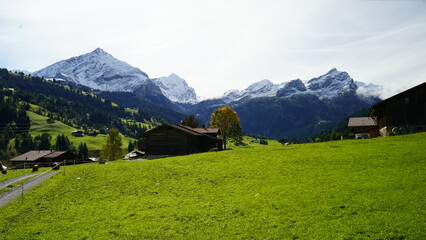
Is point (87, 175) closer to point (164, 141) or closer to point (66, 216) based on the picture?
point (66, 216)

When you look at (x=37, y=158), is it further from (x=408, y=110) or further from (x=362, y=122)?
(x=408, y=110)

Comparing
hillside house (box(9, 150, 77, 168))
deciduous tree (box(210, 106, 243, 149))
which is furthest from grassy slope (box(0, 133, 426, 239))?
hillside house (box(9, 150, 77, 168))

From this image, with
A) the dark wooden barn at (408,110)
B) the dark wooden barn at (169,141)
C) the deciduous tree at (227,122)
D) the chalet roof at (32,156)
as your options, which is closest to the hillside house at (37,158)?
the chalet roof at (32,156)

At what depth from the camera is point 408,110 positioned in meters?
61.5

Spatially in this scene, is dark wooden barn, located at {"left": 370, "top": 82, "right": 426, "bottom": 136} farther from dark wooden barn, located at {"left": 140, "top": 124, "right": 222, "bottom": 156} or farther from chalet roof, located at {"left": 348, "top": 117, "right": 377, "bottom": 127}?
dark wooden barn, located at {"left": 140, "top": 124, "right": 222, "bottom": 156}

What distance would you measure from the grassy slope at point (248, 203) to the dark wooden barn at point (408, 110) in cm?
3331

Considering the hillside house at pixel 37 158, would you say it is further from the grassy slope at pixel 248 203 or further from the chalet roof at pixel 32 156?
the grassy slope at pixel 248 203

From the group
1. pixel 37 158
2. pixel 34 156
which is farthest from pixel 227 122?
pixel 34 156

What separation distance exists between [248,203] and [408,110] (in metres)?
57.8

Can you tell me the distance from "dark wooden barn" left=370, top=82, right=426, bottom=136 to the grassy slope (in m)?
33.3

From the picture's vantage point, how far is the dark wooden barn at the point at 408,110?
6078cm

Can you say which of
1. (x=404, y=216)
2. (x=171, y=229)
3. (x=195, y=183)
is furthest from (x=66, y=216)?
(x=404, y=216)

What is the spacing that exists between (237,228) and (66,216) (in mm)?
13765

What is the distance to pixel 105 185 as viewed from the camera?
3123 centimetres
